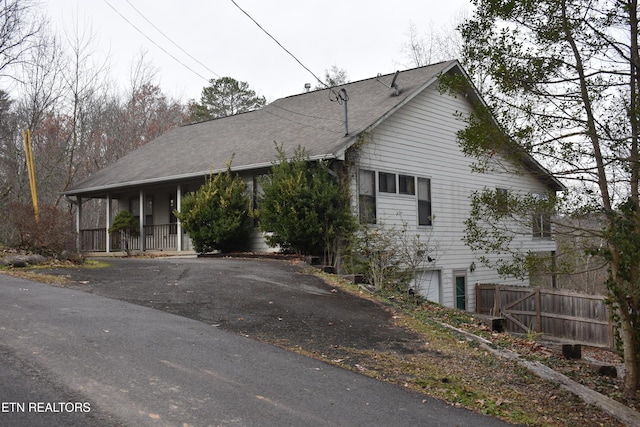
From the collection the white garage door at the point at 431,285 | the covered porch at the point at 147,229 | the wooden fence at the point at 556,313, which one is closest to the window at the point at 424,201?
the white garage door at the point at 431,285

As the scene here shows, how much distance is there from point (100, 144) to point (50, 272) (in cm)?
2566

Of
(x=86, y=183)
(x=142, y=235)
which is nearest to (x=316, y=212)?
(x=142, y=235)

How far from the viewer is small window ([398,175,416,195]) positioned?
16.9m

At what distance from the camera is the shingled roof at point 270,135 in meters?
16.4

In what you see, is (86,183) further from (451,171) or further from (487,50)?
(487,50)

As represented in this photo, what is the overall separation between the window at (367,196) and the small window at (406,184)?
4.07 ft

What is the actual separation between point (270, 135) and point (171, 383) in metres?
14.0

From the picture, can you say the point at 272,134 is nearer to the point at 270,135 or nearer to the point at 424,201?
the point at 270,135

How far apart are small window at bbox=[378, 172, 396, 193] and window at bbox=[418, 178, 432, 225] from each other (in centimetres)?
130

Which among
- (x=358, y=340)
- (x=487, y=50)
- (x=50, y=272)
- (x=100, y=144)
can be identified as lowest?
(x=358, y=340)

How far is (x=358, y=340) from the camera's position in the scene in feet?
26.2

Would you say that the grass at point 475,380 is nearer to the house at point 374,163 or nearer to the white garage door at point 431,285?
the house at point 374,163

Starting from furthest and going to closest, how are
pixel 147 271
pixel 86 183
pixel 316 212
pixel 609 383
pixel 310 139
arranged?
pixel 86 183
pixel 310 139
pixel 316 212
pixel 147 271
pixel 609 383

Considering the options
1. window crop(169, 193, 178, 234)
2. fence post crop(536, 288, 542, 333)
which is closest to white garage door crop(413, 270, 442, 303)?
fence post crop(536, 288, 542, 333)
